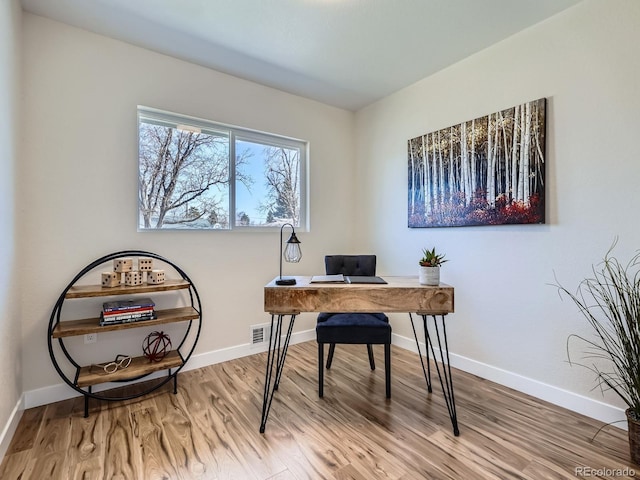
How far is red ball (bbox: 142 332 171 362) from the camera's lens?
240 centimetres

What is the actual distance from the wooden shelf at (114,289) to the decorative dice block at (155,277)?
3 cm

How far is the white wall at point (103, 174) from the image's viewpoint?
205 centimetres

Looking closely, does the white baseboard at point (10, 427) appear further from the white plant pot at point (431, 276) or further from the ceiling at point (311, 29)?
the ceiling at point (311, 29)

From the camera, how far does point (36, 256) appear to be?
2.05 meters

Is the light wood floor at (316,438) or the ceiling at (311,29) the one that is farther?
the ceiling at (311,29)

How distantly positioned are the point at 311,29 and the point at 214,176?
143 cm

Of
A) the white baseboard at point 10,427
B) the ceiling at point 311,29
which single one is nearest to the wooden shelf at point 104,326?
the white baseboard at point 10,427

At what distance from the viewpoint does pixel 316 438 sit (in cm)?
172

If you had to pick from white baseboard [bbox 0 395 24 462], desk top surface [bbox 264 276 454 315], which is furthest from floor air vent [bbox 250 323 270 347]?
white baseboard [bbox 0 395 24 462]

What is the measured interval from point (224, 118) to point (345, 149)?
4.71 ft

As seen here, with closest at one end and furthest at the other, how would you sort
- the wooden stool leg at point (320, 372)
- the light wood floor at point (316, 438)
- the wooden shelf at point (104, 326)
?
the light wood floor at point (316, 438)
the wooden shelf at point (104, 326)
the wooden stool leg at point (320, 372)

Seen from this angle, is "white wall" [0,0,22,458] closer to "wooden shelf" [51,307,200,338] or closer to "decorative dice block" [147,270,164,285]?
"wooden shelf" [51,307,200,338]

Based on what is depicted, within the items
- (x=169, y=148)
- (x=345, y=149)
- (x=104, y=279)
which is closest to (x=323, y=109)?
(x=345, y=149)

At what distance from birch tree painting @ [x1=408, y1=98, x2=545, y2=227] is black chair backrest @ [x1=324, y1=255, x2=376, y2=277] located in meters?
0.70
